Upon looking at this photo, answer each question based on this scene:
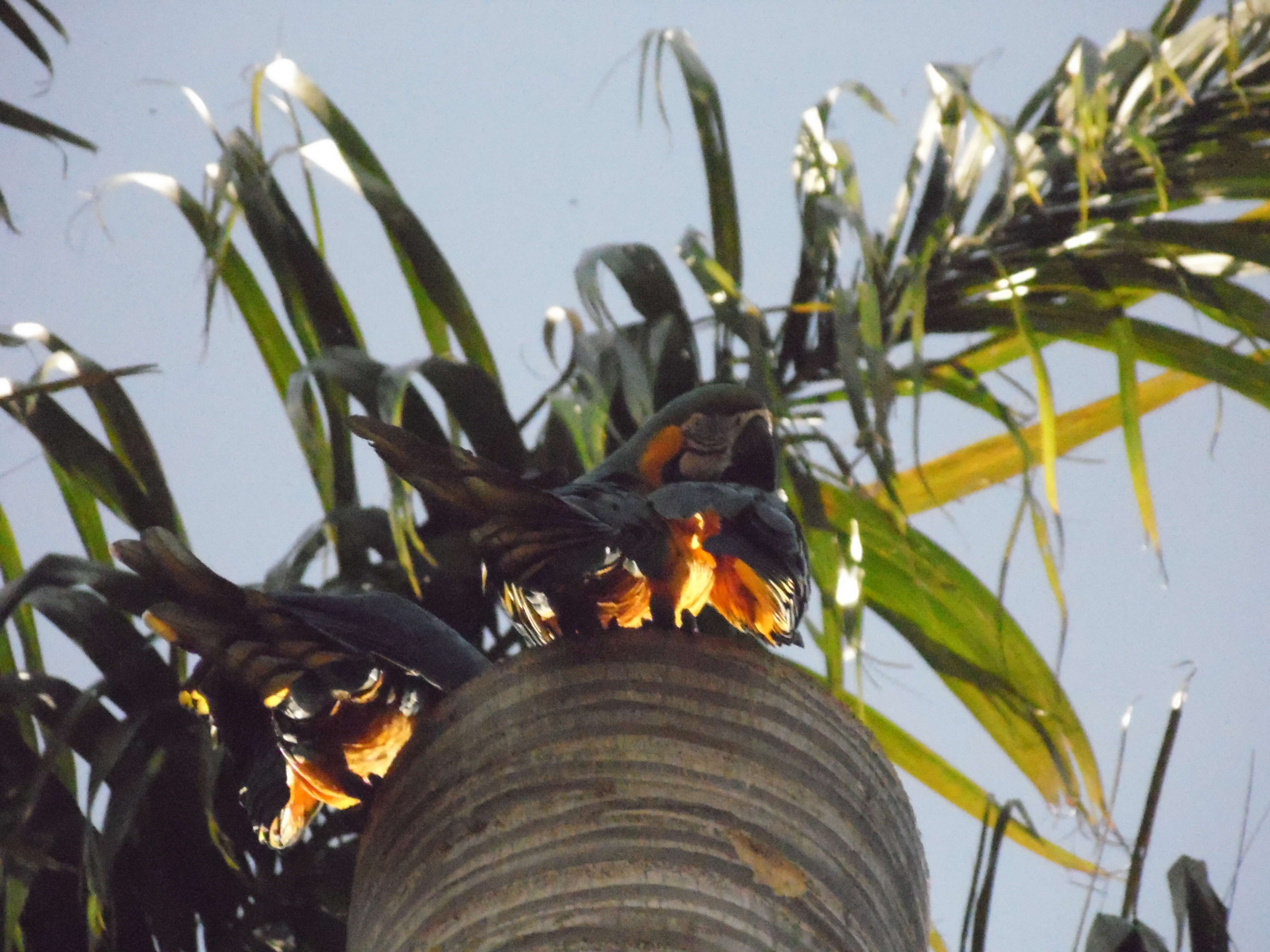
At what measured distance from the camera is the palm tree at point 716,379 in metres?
1.63

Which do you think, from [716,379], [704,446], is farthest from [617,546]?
[716,379]

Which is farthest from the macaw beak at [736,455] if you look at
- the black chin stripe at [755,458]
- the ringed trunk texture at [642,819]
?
the ringed trunk texture at [642,819]

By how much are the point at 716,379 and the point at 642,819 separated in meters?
0.85

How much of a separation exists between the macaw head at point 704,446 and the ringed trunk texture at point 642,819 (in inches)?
7.3

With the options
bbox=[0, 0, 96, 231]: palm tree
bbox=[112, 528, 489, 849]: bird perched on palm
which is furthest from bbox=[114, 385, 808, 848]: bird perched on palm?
bbox=[0, 0, 96, 231]: palm tree

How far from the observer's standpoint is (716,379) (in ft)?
6.26

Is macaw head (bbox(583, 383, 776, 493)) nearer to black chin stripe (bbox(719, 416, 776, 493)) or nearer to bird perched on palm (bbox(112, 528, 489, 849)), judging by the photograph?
black chin stripe (bbox(719, 416, 776, 493))

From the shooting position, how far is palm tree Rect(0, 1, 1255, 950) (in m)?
1.63

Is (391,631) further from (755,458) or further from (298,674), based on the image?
(755,458)

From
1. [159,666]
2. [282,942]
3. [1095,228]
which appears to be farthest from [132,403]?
[1095,228]

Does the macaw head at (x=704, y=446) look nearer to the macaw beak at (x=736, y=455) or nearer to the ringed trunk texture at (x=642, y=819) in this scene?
the macaw beak at (x=736, y=455)

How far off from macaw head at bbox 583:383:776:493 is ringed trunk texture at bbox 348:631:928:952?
7.3 inches

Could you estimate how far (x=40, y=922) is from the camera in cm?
169

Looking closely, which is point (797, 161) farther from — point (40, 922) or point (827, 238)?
point (40, 922)
